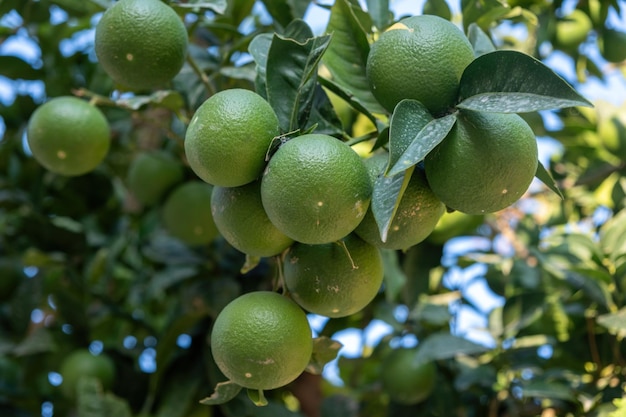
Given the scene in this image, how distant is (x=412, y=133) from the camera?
0.84 metres

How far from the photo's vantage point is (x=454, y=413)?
5.63 feet

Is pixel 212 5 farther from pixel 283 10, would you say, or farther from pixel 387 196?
pixel 387 196

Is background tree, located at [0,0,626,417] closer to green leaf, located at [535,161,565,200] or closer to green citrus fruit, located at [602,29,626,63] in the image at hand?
green citrus fruit, located at [602,29,626,63]

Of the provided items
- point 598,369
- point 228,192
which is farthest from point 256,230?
point 598,369

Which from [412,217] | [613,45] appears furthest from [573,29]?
[412,217]

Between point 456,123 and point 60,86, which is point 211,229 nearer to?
point 60,86

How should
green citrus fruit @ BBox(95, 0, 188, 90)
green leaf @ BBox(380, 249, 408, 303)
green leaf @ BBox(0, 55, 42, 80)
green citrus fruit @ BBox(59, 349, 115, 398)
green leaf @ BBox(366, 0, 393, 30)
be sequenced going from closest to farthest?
green citrus fruit @ BBox(95, 0, 188, 90), green leaf @ BBox(366, 0, 393, 30), green leaf @ BBox(380, 249, 408, 303), green citrus fruit @ BBox(59, 349, 115, 398), green leaf @ BBox(0, 55, 42, 80)

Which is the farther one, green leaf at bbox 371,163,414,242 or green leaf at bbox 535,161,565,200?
green leaf at bbox 535,161,565,200

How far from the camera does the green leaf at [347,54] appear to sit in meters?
1.09

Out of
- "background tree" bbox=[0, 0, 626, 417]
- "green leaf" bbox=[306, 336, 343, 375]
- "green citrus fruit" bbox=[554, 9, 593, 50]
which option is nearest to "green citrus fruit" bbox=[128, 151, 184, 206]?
"background tree" bbox=[0, 0, 626, 417]

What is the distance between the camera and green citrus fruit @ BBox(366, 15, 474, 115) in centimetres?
92

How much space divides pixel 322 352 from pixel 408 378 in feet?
2.15

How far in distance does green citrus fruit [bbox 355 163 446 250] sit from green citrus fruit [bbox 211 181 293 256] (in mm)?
130

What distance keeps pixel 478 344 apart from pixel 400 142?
33.0 inches
